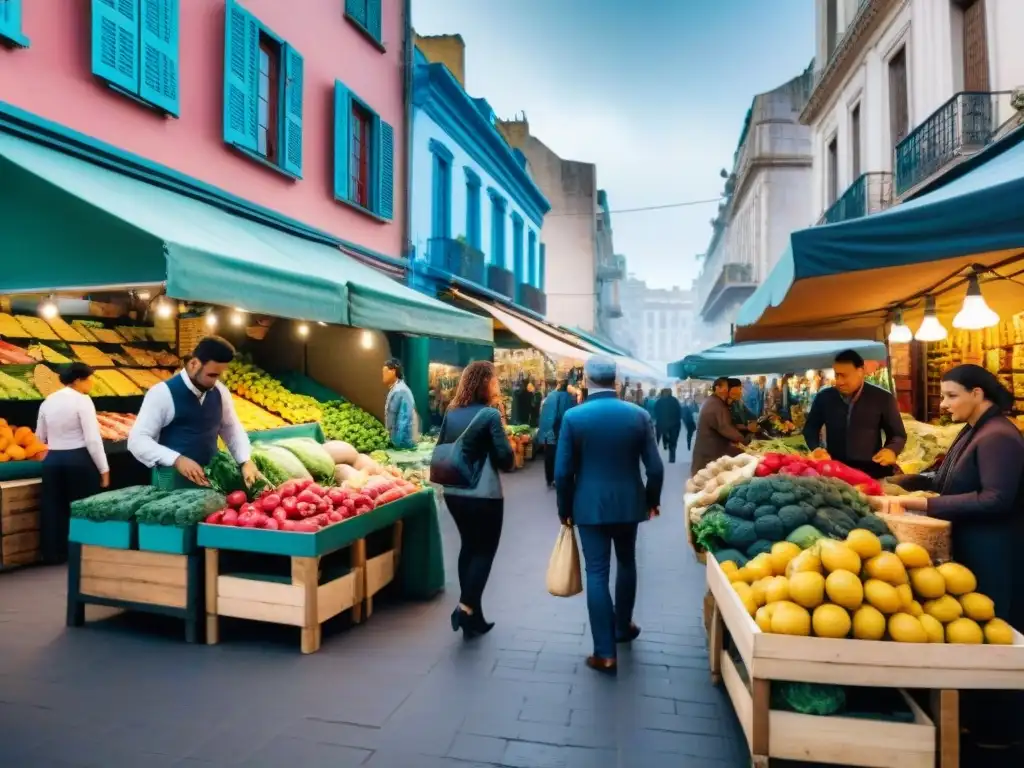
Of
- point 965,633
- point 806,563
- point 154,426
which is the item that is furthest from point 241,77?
point 965,633

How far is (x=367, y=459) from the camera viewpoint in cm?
697

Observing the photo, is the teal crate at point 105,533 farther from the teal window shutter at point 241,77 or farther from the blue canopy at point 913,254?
the teal window shutter at point 241,77

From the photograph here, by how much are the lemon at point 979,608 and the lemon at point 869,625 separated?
38 cm

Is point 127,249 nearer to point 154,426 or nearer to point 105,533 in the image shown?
point 154,426

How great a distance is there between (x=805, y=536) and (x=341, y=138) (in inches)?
368

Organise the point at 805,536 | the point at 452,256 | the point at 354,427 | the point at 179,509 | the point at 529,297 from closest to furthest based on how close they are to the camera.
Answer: the point at 805,536
the point at 179,509
the point at 354,427
the point at 452,256
the point at 529,297

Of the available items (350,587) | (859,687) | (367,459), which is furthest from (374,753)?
(367,459)

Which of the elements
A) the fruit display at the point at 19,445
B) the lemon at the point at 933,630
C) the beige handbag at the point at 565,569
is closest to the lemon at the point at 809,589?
the lemon at the point at 933,630

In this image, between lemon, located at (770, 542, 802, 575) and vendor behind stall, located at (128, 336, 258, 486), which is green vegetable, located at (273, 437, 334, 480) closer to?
vendor behind stall, located at (128, 336, 258, 486)

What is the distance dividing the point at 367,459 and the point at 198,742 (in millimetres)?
3887

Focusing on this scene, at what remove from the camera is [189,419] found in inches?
189

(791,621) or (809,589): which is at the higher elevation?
(809,589)

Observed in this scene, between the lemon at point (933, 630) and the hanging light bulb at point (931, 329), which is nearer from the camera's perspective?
the lemon at point (933, 630)

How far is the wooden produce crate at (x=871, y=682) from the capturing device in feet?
8.81
